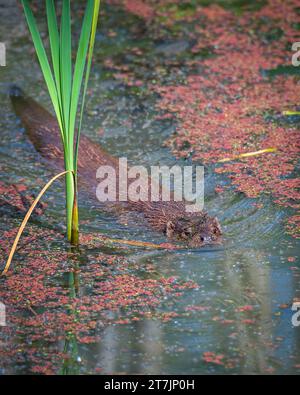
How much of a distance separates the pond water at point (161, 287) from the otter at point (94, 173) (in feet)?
0.30

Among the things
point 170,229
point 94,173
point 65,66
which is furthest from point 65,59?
point 94,173

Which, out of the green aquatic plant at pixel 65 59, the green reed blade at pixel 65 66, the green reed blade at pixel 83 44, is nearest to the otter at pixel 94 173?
the green aquatic plant at pixel 65 59

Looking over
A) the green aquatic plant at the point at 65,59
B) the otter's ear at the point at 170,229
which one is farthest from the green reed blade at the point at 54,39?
the otter's ear at the point at 170,229

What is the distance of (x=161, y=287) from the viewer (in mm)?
4844

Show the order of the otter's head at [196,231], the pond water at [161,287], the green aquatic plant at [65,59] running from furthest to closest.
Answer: the otter's head at [196,231], the green aquatic plant at [65,59], the pond water at [161,287]

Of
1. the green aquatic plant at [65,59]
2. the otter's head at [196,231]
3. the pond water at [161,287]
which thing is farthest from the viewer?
the otter's head at [196,231]

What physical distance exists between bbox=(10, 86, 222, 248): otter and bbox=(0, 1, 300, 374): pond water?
91 mm

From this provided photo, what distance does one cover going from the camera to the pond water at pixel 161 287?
164 inches

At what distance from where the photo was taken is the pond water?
416 cm

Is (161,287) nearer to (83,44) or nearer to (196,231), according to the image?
(196,231)

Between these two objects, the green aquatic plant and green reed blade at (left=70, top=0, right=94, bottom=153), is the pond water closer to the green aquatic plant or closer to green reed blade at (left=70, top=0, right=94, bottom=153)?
the green aquatic plant

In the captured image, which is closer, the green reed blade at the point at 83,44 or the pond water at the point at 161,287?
the pond water at the point at 161,287

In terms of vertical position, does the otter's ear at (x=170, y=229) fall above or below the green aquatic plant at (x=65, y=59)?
below

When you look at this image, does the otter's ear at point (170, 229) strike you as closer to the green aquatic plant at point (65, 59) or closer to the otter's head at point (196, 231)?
the otter's head at point (196, 231)
